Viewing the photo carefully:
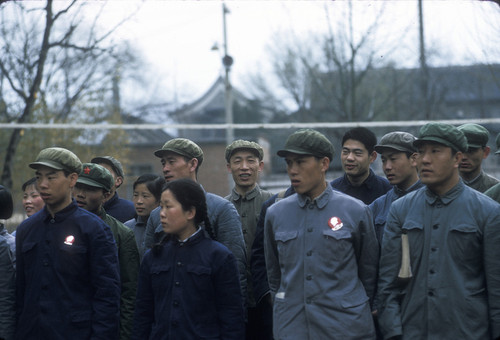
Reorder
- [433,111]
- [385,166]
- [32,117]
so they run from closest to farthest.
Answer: [385,166] < [32,117] < [433,111]

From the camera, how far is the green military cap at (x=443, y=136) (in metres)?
4.05

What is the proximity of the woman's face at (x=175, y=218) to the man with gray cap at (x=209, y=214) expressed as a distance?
413 millimetres

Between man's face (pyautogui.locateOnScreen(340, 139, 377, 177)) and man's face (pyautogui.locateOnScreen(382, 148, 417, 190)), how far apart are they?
0.51 metres

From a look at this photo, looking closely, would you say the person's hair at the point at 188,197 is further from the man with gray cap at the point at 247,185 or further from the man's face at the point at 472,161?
the man's face at the point at 472,161

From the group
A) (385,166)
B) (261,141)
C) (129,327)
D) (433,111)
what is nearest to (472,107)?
(433,111)

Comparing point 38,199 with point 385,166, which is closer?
point 385,166

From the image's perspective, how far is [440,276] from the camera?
3797 mm

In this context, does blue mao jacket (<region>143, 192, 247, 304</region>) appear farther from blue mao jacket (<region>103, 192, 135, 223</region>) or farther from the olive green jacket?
blue mao jacket (<region>103, 192, 135, 223</region>)

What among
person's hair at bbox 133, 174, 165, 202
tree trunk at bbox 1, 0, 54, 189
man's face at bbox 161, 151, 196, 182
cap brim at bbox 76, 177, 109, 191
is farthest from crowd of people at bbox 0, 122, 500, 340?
tree trunk at bbox 1, 0, 54, 189

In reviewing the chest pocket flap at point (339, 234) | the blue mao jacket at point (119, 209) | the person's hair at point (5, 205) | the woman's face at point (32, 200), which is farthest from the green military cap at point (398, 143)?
the woman's face at point (32, 200)

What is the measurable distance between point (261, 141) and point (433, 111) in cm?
932

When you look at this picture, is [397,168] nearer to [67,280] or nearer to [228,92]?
[67,280]

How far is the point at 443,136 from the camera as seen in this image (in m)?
4.05

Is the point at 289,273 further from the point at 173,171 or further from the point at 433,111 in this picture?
the point at 433,111
